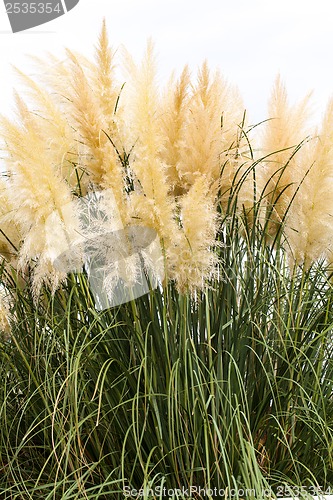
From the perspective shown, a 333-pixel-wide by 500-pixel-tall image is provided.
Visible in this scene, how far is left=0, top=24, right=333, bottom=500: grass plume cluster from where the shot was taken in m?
1.61

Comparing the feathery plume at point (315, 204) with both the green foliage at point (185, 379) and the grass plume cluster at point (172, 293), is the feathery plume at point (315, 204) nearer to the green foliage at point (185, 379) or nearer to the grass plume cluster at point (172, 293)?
the grass plume cluster at point (172, 293)

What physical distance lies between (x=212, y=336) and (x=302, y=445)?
0.40 m

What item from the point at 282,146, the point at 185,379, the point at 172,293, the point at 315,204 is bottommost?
the point at 185,379

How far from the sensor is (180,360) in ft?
5.73

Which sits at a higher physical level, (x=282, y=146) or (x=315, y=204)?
(x=282, y=146)

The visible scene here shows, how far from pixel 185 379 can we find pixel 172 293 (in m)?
0.24

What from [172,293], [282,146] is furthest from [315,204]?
[172,293]

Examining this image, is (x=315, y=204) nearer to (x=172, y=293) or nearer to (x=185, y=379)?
(x=172, y=293)

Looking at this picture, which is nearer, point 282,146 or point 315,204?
point 315,204

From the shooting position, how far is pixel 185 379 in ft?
5.48

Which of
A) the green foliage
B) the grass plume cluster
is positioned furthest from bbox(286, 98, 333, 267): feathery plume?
the green foliage

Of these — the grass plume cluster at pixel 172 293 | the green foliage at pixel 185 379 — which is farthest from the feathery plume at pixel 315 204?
the green foliage at pixel 185 379

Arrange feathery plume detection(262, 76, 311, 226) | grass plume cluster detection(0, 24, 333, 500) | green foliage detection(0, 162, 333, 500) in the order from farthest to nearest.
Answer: feathery plume detection(262, 76, 311, 226)
green foliage detection(0, 162, 333, 500)
grass plume cluster detection(0, 24, 333, 500)

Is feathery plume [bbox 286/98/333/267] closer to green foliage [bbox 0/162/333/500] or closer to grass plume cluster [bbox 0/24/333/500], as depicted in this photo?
grass plume cluster [bbox 0/24/333/500]
